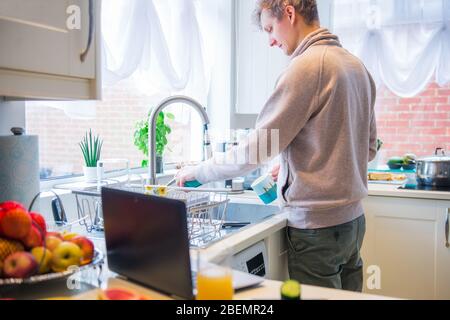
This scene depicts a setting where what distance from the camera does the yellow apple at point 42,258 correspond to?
3.24 feet

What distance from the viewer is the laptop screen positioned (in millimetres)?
963

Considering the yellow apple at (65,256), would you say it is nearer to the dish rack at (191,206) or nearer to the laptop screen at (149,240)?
the laptop screen at (149,240)

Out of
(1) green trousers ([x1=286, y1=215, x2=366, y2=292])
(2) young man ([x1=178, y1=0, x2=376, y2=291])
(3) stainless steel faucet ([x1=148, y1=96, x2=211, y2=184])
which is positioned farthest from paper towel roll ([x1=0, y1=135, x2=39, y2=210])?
(1) green trousers ([x1=286, y1=215, x2=366, y2=292])

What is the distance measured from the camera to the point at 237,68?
284 centimetres

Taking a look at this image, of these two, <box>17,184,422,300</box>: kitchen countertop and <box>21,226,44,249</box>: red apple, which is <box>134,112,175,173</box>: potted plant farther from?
<box>21,226,44,249</box>: red apple

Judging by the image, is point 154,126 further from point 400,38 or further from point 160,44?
point 400,38

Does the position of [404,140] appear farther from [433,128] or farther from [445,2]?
[445,2]

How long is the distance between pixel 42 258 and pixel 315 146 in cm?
86

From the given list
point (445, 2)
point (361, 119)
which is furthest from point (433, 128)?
point (361, 119)

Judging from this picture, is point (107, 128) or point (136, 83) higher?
point (136, 83)

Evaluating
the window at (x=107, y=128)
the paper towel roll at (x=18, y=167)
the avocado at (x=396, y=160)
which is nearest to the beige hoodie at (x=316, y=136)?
the paper towel roll at (x=18, y=167)

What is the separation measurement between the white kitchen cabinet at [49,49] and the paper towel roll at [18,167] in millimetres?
248

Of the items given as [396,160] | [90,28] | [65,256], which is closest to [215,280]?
[65,256]

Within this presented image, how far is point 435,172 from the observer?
7.79ft
